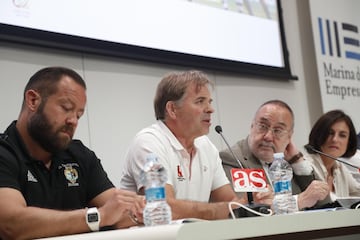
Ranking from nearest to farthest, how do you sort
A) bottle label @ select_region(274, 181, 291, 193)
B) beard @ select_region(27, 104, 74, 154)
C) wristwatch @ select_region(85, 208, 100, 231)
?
wristwatch @ select_region(85, 208, 100, 231) < bottle label @ select_region(274, 181, 291, 193) < beard @ select_region(27, 104, 74, 154)

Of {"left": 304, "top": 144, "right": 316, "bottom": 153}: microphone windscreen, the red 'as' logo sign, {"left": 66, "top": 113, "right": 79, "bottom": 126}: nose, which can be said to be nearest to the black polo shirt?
{"left": 66, "top": 113, "right": 79, "bottom": 126}: nose

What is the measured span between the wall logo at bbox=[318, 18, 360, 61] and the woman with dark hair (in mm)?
999

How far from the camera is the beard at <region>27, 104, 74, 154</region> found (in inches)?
71.4

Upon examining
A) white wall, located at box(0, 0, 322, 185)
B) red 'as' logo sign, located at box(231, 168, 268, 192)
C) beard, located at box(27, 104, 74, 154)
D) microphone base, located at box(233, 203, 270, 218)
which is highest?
white wall, located at box(0, 0, 322, 185)

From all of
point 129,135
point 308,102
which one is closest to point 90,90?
point 129,135

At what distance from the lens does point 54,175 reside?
182 cm

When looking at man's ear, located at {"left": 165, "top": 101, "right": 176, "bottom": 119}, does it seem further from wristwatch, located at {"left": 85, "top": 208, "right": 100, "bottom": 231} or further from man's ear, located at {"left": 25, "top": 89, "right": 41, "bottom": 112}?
wristwatch, located at {"left": 85, "top": 208, "right": 100, "bottom": 231}

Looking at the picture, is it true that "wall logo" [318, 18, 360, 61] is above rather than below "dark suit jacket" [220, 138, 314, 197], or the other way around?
above

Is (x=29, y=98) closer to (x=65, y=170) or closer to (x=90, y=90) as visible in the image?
(x=65, y=170)

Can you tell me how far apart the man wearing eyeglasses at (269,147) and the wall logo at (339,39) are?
1.54 meters

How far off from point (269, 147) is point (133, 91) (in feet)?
2.61

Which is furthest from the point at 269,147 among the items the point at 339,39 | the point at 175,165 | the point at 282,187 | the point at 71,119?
the point at 339,39

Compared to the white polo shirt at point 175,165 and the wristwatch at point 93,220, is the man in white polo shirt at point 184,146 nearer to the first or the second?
the white polo shirt at point 175,165

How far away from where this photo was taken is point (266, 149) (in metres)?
2.60
